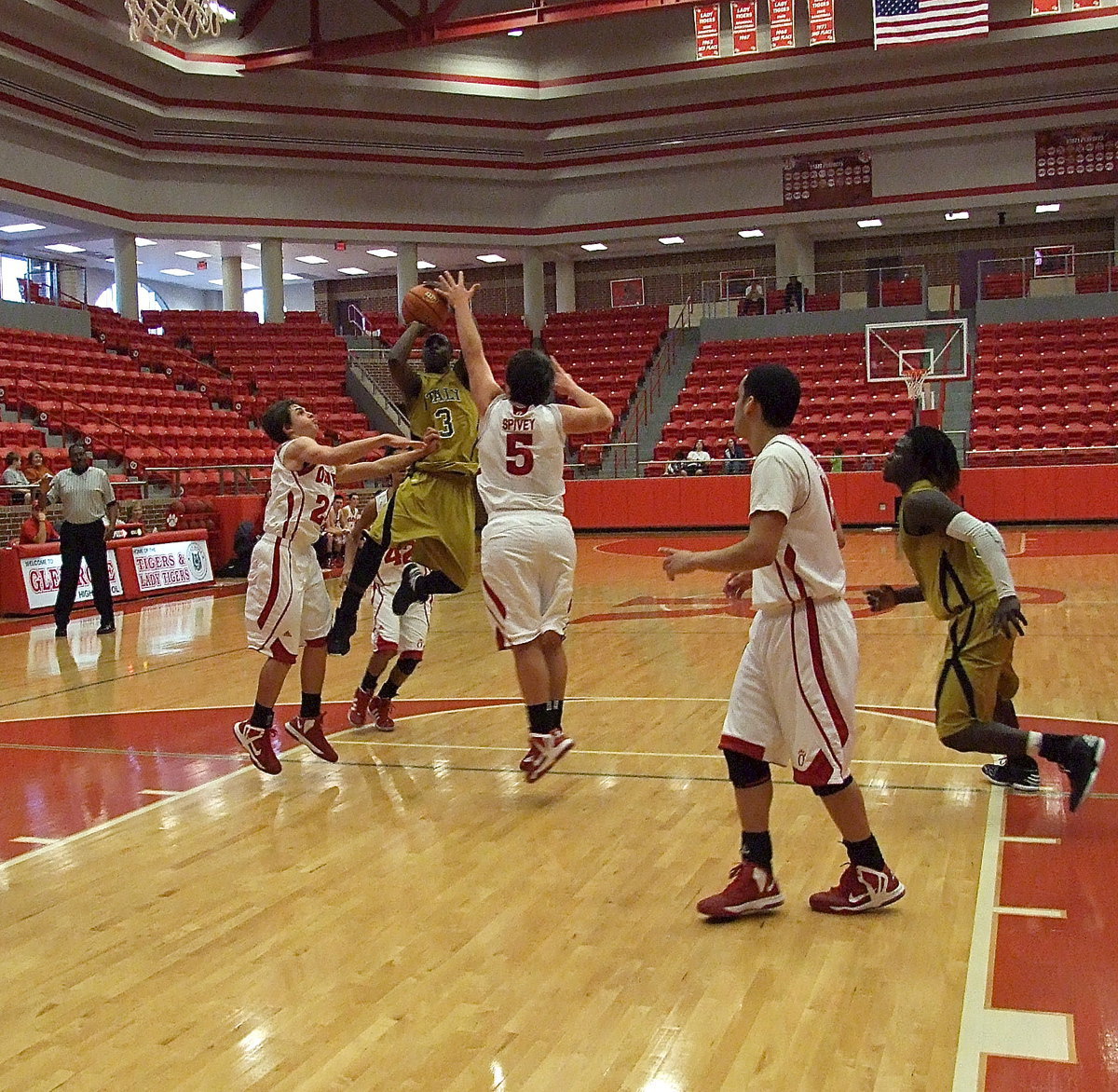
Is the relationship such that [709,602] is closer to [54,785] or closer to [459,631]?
[459,631]

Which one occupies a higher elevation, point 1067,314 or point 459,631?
point 1067,314

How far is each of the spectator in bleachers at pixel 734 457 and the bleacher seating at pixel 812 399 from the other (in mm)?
389

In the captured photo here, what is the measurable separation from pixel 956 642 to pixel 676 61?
2295 centimetres

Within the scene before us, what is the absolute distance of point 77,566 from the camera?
1140 cm

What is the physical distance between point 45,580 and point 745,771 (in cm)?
1115

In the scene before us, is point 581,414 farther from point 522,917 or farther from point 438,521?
point 522,917

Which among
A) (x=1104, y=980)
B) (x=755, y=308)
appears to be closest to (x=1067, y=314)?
(x=755, y=308)

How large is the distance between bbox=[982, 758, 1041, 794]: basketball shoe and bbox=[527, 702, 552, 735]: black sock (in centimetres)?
183

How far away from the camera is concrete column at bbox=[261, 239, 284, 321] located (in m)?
27.1

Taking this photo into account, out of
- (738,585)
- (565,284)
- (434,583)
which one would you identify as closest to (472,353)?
(434,583)

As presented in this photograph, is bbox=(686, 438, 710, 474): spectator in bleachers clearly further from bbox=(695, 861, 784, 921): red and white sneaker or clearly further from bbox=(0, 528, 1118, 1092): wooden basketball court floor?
bbox=(695, 861, 784, 921): red and white sneaker

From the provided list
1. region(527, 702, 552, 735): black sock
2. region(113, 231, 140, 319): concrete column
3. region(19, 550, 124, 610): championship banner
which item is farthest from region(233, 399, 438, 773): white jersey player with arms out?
region(113, 231, 140, 319): concrete column

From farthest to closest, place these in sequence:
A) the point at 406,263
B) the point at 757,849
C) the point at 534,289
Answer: the point at 534,289 → the point at 406,263 → the point at 757,849

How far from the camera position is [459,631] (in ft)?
34.1
